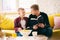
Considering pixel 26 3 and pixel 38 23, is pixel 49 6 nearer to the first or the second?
pixel 26 3

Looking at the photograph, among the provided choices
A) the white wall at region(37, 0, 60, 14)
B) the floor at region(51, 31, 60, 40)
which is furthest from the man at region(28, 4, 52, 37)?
the white wall at region(37, 0, 60, 14)

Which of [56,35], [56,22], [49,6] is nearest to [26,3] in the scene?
[49,6]

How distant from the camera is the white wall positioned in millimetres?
3145

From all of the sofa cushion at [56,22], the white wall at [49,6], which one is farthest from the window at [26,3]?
the sofa cushion at [56,22]

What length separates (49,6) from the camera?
318 centimetres

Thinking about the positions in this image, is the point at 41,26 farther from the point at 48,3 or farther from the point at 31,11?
the point at 48,3

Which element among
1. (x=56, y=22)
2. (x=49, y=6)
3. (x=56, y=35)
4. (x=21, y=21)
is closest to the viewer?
(x=21, y=21)

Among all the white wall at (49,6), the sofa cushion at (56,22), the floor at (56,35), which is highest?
the white wall at (49,6)

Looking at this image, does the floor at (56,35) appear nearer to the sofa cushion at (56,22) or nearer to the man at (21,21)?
the sofa cushion at (56,22)

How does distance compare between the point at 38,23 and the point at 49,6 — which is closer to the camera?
the point at 38,23

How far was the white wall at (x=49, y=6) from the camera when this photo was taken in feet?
10.3

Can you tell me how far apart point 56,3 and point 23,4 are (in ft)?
2.34

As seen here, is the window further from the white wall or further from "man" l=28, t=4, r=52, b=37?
"man" l=28, t=4, r=52, b=37

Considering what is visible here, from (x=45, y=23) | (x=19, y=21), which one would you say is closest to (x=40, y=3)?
(x=45, y=23)
